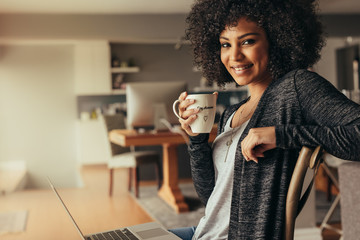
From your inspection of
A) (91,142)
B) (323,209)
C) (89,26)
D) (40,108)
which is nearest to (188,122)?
(323,209)

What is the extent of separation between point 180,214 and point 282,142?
3.26 meters

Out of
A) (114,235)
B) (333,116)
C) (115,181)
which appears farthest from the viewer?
(115,181)

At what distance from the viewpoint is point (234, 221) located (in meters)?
0.96

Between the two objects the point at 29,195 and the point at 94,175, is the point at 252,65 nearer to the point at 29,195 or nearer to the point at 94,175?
the point at 29,195

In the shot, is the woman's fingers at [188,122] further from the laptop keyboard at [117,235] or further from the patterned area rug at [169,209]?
the patterned area rug at [169,209]

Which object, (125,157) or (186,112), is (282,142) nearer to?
(186,112)

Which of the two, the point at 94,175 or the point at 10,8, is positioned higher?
the point at 10,8

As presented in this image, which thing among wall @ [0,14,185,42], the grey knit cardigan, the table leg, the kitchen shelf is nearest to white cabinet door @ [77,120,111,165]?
the kitchen shelf

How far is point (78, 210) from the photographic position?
439 centimetres

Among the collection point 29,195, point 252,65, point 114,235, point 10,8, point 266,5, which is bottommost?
point 29,195

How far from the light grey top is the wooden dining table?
281 centimetres

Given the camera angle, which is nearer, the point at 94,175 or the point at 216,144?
the point at 216,144

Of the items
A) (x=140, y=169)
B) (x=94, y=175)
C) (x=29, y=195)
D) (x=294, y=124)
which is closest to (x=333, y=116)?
(x=294, y=124)

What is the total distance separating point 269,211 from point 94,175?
612cm
